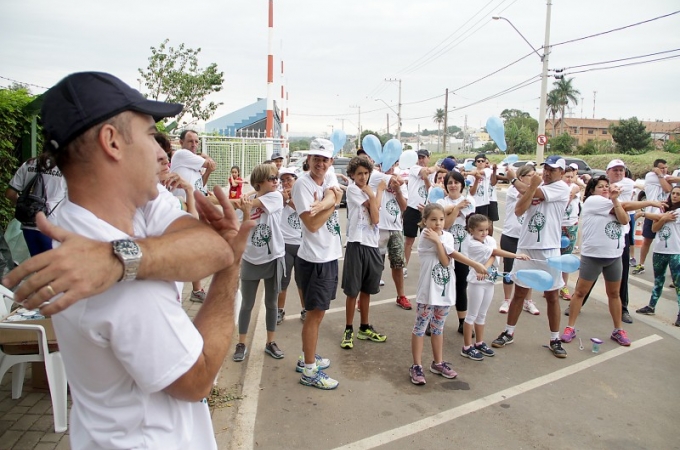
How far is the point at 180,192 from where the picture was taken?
4984mm

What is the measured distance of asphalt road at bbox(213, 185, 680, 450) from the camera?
3.56 meters

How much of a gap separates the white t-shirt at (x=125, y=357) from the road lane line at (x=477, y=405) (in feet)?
8.24

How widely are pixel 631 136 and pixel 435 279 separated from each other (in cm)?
5174

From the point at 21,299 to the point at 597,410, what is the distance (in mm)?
4405

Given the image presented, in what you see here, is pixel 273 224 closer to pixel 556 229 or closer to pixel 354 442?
pixel 354 442

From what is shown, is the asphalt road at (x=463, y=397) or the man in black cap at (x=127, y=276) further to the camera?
the asphalt road at (x=463, y=397)

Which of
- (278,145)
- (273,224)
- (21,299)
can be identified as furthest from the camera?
(278,145)

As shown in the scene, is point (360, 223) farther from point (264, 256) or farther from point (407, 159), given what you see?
point (407, 159)

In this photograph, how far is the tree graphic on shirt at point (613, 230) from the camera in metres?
5.35

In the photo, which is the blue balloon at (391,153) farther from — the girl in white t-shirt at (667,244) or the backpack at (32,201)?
the backpack at (32,201)

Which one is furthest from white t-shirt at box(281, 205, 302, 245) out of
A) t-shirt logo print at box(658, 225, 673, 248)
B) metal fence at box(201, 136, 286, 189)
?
metal fence at box(201, 136, 286, 189)

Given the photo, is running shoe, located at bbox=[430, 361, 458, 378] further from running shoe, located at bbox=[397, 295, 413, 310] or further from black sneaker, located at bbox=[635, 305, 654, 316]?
black sneaker, located at bbox=[635, 305, 654, 316]

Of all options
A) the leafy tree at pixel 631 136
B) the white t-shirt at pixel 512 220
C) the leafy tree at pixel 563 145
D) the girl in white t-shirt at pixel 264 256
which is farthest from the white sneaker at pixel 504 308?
the leafy tree at pixel 631 136

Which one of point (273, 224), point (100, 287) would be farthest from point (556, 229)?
point (100, 287)
